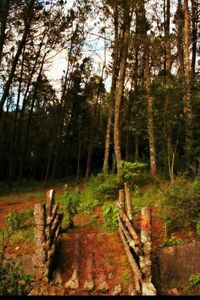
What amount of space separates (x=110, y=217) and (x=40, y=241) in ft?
11.6

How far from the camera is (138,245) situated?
1006 centimetres

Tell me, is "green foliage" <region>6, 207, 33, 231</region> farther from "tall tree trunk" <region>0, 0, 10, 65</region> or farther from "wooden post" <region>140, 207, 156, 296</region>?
"tall tree trunk" <region>0, 0, 10, 65</region>

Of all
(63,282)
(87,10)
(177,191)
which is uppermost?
(87,10)

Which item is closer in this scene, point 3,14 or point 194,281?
point 194,281

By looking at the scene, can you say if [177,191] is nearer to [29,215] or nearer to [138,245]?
[138,245]

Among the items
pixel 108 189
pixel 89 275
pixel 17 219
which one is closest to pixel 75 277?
pixel 89 275

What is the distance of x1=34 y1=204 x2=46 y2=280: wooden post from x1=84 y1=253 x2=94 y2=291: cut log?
1074 mm

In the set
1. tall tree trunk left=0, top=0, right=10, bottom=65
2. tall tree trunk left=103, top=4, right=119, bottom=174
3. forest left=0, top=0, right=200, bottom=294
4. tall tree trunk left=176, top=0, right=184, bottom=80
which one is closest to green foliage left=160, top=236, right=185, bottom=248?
forest left=0, top=0, right=200, bottom=294

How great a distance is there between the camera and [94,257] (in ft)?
38.7

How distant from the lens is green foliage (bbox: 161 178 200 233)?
12695 millimetres

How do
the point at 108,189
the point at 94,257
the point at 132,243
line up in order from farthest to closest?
the point at 108,189, the point at 94,257, the point at 132,243

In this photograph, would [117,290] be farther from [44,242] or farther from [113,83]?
[113,83]
